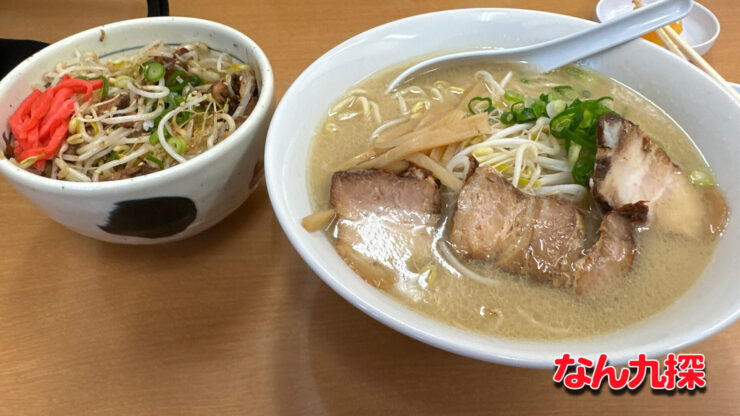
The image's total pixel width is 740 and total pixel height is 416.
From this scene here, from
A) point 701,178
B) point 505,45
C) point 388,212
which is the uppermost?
point 505,45

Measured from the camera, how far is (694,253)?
3.58 ft

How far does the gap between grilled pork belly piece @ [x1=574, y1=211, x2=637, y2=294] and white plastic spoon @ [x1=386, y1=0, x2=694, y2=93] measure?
0.66m

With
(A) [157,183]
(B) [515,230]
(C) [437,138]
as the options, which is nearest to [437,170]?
(C) [437,138]

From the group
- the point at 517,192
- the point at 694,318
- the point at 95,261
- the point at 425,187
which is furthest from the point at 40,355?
the point at 694,318

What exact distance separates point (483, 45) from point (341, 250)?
0.98 m

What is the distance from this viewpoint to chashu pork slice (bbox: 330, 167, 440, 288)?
1108mm

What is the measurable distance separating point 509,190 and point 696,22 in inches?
64.2

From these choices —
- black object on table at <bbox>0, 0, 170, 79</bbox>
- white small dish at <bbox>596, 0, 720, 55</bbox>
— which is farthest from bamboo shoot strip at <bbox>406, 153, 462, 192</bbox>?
white small dish at <bbox>596, 0, 720, 55</bbox>

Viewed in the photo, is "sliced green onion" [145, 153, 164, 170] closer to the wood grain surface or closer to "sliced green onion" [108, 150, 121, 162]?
"sliced green onion" [108, 150, 121, 162]

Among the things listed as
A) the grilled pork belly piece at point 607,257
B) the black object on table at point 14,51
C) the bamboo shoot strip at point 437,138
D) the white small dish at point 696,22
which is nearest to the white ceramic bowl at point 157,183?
the bamboo shoot strip at point 437,138

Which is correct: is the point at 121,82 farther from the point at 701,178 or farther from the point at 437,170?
the point at 701,178

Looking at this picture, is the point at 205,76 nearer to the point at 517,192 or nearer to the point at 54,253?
the point at 54,253

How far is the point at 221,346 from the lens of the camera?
114 cm

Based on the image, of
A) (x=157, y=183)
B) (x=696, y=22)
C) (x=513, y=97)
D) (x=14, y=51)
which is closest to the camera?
(x=157, y=183)
